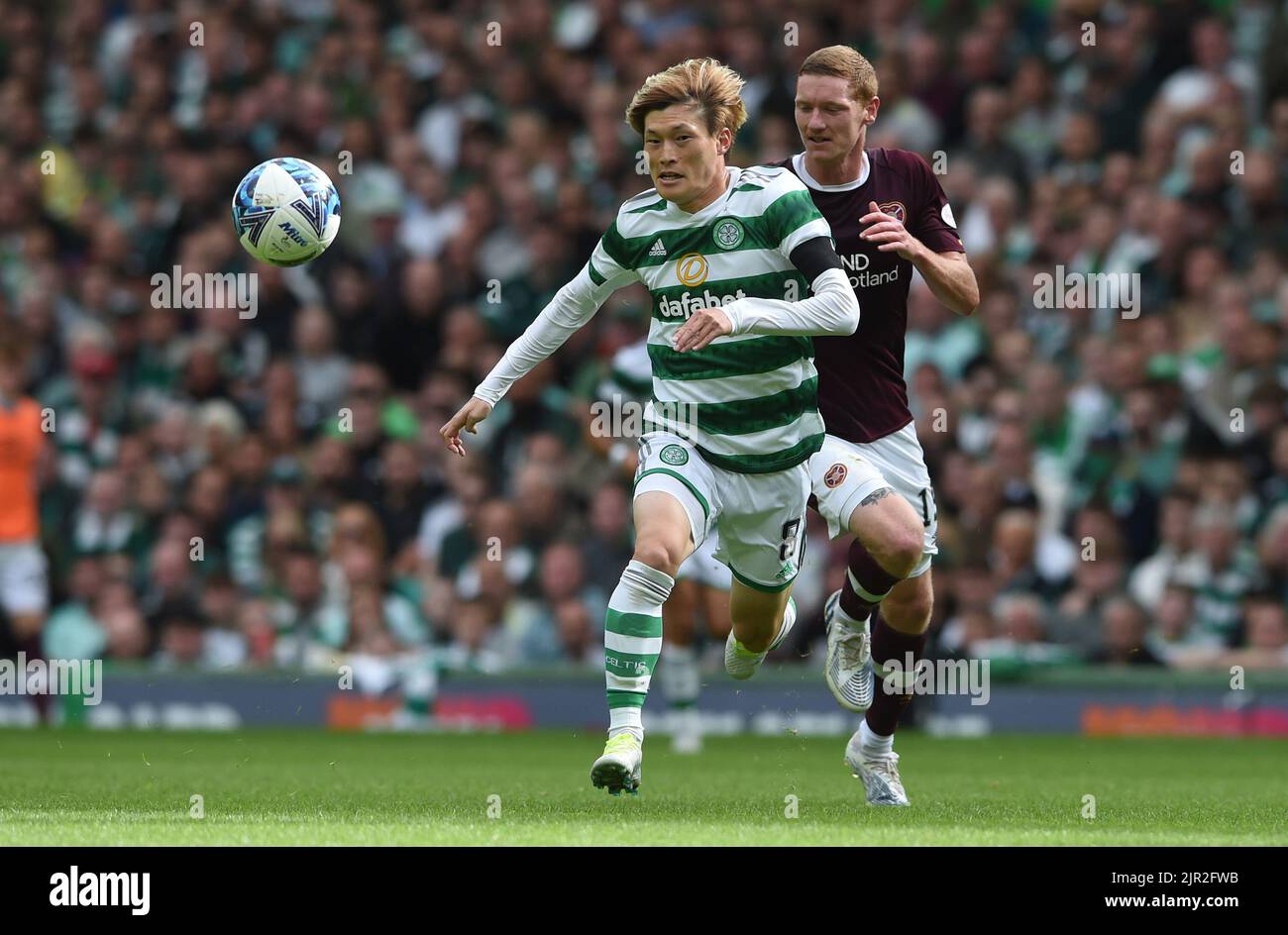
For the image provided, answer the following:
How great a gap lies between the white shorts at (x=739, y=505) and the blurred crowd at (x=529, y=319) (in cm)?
550

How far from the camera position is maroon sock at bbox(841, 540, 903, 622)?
8336 millimetres

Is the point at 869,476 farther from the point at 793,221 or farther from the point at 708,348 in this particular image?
the point at 793,221

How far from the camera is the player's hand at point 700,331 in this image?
22.5ft

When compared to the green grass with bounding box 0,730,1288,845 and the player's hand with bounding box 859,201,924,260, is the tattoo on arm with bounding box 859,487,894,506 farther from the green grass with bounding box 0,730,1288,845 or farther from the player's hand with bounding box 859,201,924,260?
the green grass with bounding box 0,730,1288,845

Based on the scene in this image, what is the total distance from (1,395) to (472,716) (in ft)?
12.9

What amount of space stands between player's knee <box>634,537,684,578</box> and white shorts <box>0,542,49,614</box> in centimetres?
827

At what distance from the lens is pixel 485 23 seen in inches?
693

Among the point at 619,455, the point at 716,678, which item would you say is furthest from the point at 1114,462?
the point at 619,455

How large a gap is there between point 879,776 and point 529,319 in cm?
772

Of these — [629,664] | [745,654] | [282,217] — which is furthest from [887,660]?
[282,217]

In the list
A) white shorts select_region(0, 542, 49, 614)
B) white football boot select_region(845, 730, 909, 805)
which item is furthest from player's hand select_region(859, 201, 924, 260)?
white shorts select_region(0, 542, 49, 614)

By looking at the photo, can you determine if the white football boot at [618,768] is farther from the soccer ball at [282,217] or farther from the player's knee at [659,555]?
the soccer ball at [282,217]

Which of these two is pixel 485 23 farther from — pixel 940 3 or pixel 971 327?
pixel 971 327

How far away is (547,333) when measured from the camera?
8.00 meters
